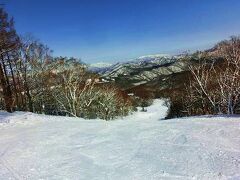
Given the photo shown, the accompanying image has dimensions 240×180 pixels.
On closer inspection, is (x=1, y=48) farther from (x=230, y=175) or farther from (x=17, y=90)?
(x=230, y=175)

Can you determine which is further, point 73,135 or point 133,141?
point 73,135

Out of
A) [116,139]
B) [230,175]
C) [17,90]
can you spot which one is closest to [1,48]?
[17,90]

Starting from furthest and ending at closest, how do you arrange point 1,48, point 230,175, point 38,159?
point 1,48 < point 38,159 < point 230,175

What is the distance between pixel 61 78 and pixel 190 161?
109ft

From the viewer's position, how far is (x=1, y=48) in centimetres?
2297

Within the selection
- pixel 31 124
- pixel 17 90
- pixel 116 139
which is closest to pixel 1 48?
pixel 31 124

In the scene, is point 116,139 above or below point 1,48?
below

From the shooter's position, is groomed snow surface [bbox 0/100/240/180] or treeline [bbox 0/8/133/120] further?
treeline [bbox 0/8/133/120]

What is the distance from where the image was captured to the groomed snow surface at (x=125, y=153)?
26.0ft

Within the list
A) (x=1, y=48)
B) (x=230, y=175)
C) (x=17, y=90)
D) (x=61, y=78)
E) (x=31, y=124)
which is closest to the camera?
(x=230, y=175)

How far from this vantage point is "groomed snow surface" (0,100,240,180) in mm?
7938

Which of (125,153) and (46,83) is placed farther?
(46,83)

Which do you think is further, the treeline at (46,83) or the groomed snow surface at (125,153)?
the treeline at (46,83)

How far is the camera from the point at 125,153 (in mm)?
9852
